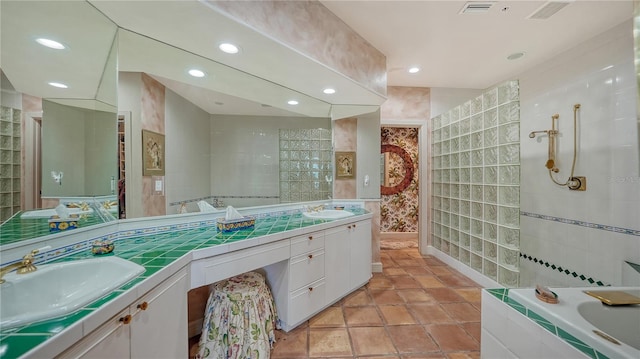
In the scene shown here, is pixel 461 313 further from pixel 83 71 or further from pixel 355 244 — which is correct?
pixel 83 71

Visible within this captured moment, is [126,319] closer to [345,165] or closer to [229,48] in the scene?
[229,48]

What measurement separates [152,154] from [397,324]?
2.26 m

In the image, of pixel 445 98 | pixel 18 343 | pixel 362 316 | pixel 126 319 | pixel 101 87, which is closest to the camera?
pixel 18 343

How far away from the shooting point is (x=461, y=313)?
2.01 m

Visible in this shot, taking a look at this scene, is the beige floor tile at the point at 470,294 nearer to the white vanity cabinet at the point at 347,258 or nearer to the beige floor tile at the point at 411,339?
the beige floor tile at the point at 411,339

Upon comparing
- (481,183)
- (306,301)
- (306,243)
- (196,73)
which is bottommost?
(306,301)

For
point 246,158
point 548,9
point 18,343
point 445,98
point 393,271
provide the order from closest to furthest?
1. point 18,343
2. point 548,9
3. point 246,158
4. point 393,271
5. point 445,98

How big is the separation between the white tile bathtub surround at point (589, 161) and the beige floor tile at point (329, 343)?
87.3 inches

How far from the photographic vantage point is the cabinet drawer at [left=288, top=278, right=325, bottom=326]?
1.72 m

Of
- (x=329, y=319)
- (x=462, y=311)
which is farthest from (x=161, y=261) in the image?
(x=462, y=311)

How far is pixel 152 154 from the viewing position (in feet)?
5.06

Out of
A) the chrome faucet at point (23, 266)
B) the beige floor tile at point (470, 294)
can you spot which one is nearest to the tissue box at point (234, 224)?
the chrome faucet at point (23, 266)

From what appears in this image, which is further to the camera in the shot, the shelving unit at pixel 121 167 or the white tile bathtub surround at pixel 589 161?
the white tile bathtub surround at pixel 589 161

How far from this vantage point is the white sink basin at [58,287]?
66 cm
